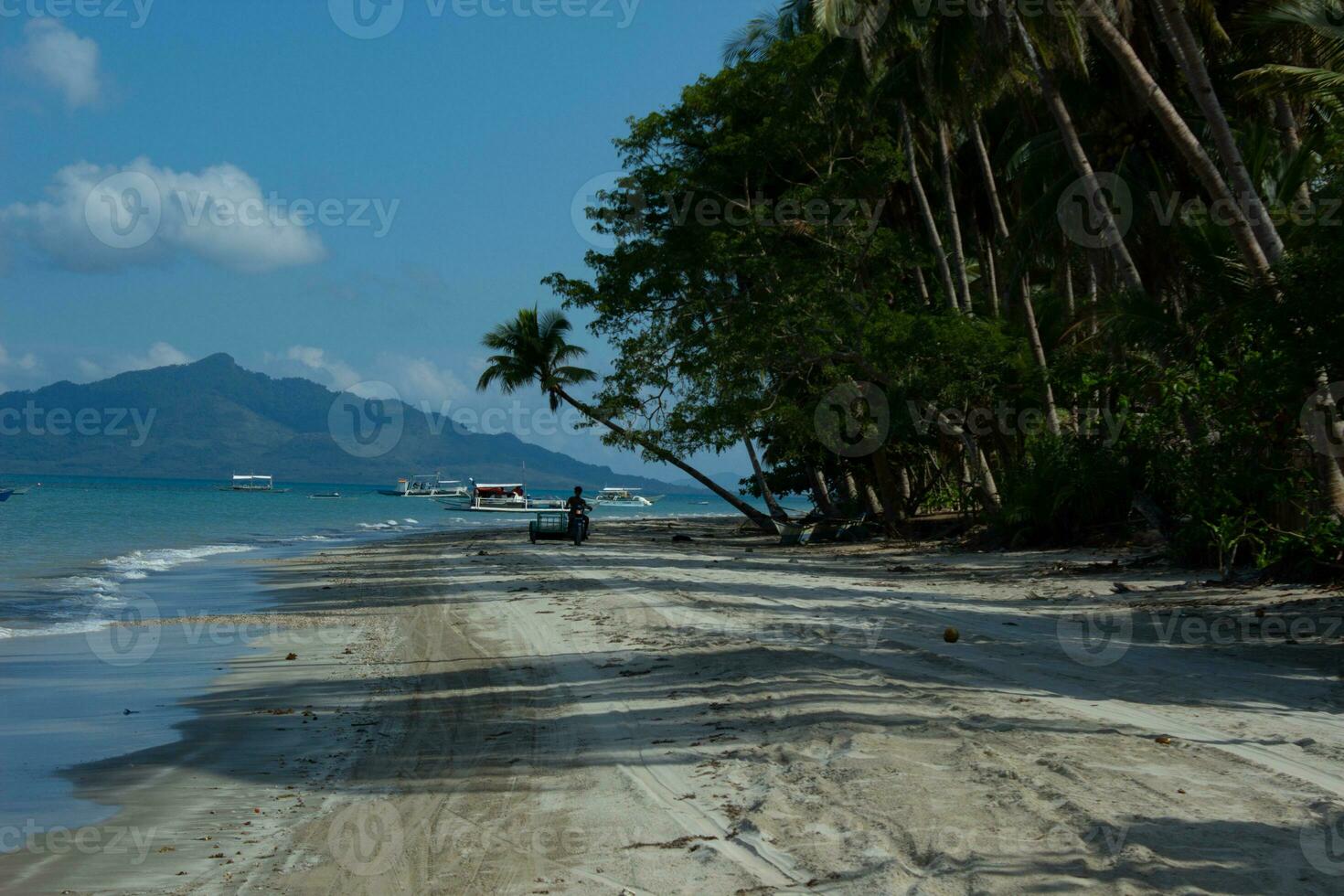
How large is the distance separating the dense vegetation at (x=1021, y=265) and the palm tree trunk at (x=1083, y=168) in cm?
5

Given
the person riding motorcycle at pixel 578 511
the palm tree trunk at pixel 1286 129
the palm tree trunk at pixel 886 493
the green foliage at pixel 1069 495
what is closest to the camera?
the green foliage at pixel 1069 495

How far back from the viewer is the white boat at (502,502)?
7150 cm

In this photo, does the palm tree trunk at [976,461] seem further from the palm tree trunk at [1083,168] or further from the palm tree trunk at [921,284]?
the palm tree trunk at [1083,168]

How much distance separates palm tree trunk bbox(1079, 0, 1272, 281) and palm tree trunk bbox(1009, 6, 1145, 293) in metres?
1.73

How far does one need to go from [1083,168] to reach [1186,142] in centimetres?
397

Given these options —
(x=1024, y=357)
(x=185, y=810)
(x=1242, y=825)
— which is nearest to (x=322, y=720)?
(x=185, y=810)

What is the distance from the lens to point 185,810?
5.43 meters

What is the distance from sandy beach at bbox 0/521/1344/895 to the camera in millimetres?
4195

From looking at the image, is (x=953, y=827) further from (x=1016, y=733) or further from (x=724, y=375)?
(x=724, y=375)

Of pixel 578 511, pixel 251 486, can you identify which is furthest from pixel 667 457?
pixel 251 486

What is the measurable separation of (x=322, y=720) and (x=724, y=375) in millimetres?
17732

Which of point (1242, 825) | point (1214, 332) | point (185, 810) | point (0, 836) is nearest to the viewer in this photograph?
point (1242, 825)

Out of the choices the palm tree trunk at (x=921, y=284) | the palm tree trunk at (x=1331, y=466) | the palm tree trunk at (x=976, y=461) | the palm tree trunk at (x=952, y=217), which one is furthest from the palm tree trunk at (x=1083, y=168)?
the palm tree trunk at (x=921, y=284)

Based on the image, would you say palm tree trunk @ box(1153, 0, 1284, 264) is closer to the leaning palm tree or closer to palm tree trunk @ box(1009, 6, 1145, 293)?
palm tree trunk @ box(1009, 6, 1145, 293)
